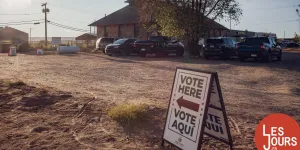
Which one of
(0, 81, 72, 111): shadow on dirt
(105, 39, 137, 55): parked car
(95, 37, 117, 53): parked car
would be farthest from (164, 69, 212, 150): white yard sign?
(95, 37, 117, 53): parked car

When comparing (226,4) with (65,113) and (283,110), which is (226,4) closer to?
(283,110)

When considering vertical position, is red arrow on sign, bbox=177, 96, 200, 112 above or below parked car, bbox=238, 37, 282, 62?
below

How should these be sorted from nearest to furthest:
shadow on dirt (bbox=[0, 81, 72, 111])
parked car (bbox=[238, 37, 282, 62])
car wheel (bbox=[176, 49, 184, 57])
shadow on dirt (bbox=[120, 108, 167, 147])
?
shadow on dirt (bbox=[120, 108, 167, 147]), shadow on dirt (bbox=[0, 81, 72, 111]), parked car (bbox=[238, 37, 282, 62]), car wheel (bbox=[176, 49, 184, 57])

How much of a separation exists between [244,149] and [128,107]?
246cm

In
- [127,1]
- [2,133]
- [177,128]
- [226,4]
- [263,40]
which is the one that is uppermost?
[127,1]

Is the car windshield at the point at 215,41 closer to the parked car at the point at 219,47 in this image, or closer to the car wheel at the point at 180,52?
the parked car at the point at 219,47

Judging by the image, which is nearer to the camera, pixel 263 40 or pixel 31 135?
pixel 31 135

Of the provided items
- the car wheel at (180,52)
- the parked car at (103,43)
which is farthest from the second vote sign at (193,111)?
the parked car at (103,43)

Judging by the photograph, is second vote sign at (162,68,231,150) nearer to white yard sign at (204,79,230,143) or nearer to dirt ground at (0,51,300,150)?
white yard sign at (204,79,230,143)

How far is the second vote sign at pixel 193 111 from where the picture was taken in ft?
12.1

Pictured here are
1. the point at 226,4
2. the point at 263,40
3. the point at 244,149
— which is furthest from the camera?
the point at 226,4

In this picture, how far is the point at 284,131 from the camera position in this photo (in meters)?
3.95

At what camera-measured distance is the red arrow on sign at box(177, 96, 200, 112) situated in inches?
149

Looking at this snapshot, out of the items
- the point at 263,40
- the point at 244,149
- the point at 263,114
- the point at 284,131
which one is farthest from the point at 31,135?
the point at 263,40
